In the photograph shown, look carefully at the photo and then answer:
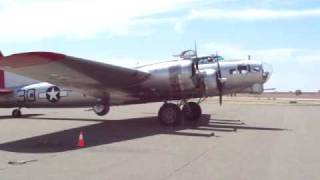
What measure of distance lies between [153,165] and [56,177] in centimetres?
181

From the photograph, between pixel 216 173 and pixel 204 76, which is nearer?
pixel 216 173

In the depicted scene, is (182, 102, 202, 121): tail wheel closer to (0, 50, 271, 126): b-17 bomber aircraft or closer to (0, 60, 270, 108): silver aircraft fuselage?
(0, 50, 271, 126): b-17 bomber aircraft

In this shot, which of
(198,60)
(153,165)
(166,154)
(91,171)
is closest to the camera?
(91,171)

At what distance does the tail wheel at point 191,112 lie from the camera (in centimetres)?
1808

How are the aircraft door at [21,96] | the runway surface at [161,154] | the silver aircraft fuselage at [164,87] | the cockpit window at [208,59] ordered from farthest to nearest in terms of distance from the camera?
the aircraft door at [21,96], the cockpit window at [208,59], the silver aircraft fuselage at [164,87], the runway surface at [161,154]

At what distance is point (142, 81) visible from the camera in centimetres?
1520

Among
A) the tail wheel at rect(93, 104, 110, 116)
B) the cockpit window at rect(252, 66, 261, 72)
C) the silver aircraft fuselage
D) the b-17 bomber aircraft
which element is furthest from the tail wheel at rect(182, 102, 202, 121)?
the tail wheel at rect(93, 104, 110, 116)

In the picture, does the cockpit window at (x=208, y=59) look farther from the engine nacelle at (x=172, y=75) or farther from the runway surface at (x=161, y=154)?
the runway surface at (x=161, y=154)

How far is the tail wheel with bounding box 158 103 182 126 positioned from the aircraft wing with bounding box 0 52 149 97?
4.48 ft

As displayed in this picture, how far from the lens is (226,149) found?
33.2 ft

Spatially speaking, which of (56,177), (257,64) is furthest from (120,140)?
(257,64)

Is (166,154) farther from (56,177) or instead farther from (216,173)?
(56,177)

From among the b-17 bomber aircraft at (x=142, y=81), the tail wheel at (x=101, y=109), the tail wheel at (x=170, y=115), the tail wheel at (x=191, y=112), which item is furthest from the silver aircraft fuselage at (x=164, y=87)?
the tail wheel at (x=191, y=112)

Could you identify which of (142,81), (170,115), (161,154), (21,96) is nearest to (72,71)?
(142,81)
